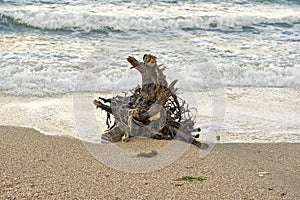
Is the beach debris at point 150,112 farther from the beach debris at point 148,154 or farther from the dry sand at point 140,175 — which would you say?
the beach debris at point 148,154

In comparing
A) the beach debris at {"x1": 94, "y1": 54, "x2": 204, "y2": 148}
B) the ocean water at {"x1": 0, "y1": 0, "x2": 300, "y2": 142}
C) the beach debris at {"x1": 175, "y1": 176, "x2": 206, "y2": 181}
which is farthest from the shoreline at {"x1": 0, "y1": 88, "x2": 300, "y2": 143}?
the beach debris at {"x1": 175, "y1": 176, "x2": 206, "y2": 181}

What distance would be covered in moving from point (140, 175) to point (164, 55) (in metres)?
5.26

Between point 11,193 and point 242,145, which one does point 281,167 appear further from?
point 11,193

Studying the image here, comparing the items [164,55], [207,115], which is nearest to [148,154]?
[207,115]

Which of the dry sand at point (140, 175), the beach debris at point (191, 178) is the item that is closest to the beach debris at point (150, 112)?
the dry sand at point (140, 175)

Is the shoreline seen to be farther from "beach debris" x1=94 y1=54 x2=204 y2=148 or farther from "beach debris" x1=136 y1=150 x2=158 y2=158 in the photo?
"beach debris" x1=136 y1=150 x2=158 y2=158

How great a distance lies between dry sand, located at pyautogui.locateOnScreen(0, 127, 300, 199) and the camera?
11.4 ft

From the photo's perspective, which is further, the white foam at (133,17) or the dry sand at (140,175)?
the white foam at (133,17)

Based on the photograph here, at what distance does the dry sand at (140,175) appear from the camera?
11.4ft

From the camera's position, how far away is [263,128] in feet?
18.7

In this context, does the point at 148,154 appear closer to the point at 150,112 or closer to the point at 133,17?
the point at 150,112

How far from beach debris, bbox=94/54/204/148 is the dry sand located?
0.13 metres

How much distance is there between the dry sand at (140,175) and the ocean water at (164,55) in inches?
24.7

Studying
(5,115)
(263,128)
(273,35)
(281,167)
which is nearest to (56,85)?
(5,115)
